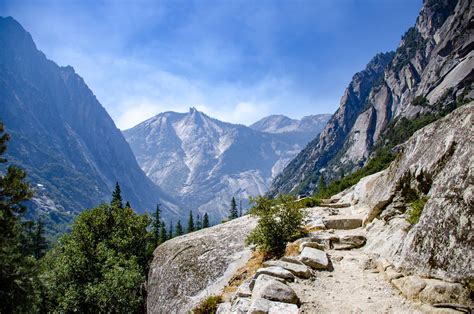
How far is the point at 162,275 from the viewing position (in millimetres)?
24312

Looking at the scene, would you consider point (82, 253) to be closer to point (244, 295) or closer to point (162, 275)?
point (162, 275)

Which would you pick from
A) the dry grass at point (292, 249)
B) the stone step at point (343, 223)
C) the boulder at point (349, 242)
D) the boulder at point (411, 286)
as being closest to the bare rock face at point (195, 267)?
the dry grass at point (292, 249)

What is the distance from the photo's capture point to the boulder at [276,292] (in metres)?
9.95

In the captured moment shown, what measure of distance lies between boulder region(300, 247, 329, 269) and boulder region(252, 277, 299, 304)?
2.91 meters

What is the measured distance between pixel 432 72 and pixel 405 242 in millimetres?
225613

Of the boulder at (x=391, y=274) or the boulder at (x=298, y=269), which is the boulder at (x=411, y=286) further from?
the boulder at (x=298, y=269)

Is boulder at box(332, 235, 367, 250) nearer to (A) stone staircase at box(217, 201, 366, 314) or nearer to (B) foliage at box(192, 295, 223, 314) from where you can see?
(A) stone staircase at box(217, 201, 366, 314)

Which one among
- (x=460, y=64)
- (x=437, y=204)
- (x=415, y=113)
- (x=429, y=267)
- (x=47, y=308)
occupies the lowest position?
(x=47, y=308)

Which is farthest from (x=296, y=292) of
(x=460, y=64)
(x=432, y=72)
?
(x=432, y=72)

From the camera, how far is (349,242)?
15.6 meters

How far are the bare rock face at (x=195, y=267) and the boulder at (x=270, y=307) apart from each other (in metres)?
9.08

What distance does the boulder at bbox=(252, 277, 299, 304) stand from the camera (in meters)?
9.95

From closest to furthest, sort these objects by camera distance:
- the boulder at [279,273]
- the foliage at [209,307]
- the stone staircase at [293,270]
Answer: the stone staircase at [293,270], the boulder at [279,273], the foliage at [209,307]

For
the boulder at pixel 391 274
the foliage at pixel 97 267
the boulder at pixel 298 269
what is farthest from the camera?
the foliage at pixel 97 267
